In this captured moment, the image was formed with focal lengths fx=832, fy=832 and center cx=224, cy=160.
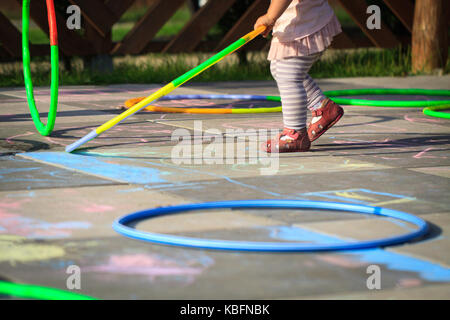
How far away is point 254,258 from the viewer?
3.01 metres

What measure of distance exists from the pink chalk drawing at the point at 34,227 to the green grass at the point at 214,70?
623 cm

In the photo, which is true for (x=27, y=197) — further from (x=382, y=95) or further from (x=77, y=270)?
(x=382, y=95)

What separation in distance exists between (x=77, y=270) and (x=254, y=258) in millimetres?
633

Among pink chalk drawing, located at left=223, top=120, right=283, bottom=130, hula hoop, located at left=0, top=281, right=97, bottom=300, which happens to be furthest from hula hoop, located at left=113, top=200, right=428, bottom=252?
pink chalk drawing, located at left=223, top=120, right=283, bottom=130

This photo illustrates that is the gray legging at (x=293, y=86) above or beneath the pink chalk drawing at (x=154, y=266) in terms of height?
above

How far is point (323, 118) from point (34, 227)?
2716 millimetres

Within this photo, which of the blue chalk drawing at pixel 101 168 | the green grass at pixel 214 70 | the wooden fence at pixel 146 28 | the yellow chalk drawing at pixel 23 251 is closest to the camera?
the yellow chalk drawing at pixel 23 251

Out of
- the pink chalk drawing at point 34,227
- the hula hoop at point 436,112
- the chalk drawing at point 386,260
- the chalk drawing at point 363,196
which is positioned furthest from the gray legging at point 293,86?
the pink chalk drawing at point 34,227

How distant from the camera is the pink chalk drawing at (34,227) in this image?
3.31 m

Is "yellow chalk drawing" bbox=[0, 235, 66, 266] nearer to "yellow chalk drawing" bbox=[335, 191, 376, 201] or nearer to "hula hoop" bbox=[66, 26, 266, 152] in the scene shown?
"yellow chalk drawing" bbox=[335, 191, 376, 201]

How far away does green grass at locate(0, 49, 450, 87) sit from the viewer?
32.6ft

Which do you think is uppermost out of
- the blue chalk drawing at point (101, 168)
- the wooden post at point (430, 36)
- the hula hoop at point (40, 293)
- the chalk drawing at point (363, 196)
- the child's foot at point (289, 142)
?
the wooden post at point (430, 36)

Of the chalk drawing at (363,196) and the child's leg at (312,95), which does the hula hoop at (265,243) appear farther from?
the child's leg at (312,95)

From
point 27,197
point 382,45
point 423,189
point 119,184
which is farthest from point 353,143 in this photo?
point 382,45
